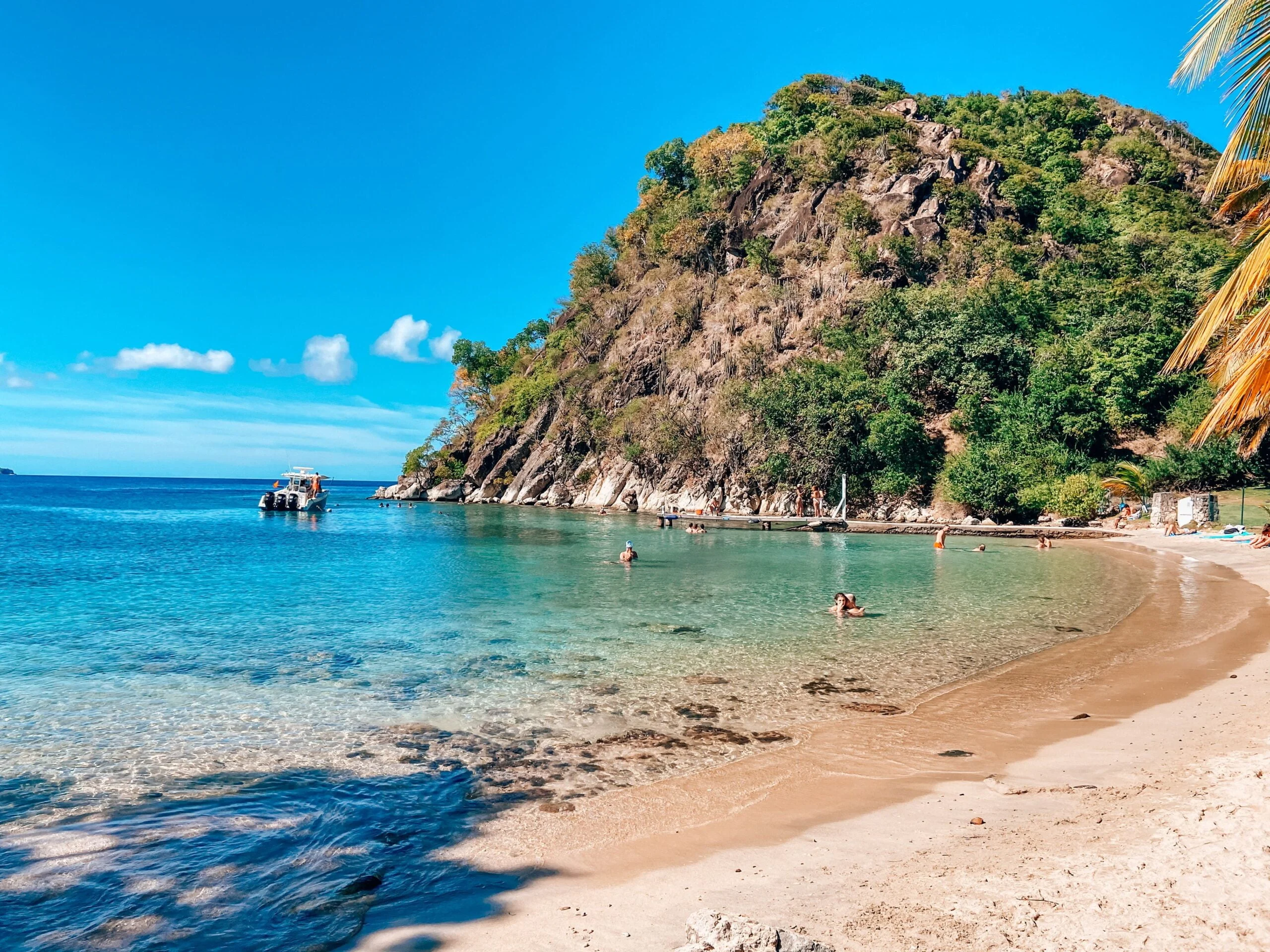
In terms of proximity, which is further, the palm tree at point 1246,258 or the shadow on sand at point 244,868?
the palm tree at point 1246,258

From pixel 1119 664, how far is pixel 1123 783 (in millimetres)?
6909

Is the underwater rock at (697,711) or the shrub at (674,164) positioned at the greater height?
the shrub at (674,164)

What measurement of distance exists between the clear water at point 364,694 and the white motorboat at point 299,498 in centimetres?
3482

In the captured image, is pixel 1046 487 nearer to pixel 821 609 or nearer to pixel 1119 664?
pixel 821 609

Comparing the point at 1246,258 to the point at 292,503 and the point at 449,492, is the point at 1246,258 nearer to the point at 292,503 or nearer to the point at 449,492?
the point at 292,503

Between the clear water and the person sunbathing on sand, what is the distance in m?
0.32

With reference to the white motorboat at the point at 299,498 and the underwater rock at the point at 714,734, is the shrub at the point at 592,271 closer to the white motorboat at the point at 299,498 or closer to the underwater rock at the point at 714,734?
the white motorboat at the point at 299,498

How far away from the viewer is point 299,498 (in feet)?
209

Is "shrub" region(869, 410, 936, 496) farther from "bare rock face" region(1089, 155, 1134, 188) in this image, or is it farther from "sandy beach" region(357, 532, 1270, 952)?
"bare rock face" region(1089, 155, 1134, 188)

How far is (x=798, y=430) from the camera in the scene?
54.3 meters

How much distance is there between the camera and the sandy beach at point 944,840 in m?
4.29

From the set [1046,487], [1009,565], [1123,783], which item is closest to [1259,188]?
[1123,783]

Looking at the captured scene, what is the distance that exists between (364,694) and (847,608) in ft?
38.4

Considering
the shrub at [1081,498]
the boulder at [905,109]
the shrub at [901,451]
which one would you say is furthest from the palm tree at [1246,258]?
the boulder at [905,109]
